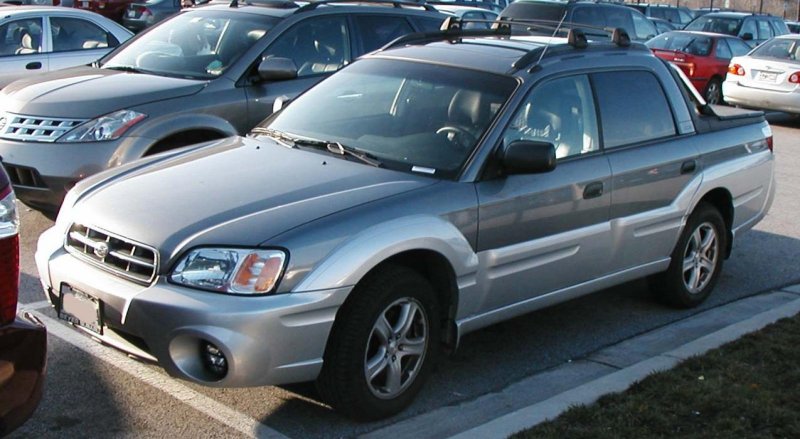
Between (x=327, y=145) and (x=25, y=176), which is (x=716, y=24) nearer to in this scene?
(x=25, y=176)

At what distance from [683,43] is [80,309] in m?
17.9

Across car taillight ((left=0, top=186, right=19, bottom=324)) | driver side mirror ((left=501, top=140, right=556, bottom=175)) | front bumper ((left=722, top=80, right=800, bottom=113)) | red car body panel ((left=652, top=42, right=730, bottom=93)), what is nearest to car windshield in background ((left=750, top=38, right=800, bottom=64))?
front bumper ((left=722, top=80, right=800, bottom=113))

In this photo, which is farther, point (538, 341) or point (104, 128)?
point (104, 128)

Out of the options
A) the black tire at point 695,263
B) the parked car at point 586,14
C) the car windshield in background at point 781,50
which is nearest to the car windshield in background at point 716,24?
the parked car at point 586,14

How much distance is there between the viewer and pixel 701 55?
20.7 m

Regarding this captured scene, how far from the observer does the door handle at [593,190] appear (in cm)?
604

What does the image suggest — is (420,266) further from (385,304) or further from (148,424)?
(148,424)

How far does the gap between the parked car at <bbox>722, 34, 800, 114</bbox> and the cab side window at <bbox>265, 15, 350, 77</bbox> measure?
11.0 metres

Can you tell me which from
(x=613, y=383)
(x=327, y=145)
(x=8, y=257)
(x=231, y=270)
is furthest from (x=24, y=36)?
(x=8, y=257)

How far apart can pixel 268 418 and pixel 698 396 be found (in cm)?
204

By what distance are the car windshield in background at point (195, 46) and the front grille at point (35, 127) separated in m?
1.10

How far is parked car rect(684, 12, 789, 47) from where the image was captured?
26.5 m

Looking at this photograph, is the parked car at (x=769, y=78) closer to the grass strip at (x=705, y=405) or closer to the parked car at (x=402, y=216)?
the parked car at (x=402, y=216)

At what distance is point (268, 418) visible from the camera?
5070 millimetres
